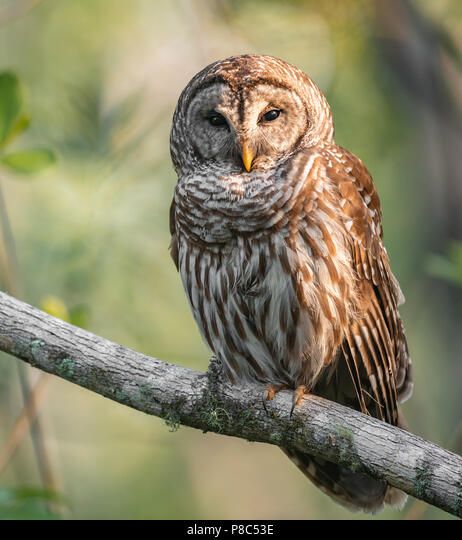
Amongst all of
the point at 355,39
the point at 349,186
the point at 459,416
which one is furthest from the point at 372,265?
the point at 355,39

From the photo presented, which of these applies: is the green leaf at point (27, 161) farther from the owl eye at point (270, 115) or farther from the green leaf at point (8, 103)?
the owl eye at point (270, 115)

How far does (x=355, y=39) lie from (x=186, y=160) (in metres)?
2.79

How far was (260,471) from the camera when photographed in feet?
28.7

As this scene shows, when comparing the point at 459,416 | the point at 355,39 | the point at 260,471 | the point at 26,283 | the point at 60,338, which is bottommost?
the point at 260,471

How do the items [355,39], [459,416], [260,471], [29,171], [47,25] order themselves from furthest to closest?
[260,471] < [47,25] < [355,39] < [459,416] < [29,171]

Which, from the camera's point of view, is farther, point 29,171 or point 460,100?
point 460,100

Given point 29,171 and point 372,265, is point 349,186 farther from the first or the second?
point 29,171

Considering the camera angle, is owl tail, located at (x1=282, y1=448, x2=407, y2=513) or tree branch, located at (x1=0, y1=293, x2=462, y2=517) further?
owl tail, located at (x1=282, y1=448, x2=407, y2=513)

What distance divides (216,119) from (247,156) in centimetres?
29

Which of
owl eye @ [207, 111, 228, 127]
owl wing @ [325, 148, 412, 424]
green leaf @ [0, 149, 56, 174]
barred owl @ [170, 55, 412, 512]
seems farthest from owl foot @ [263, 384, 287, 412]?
green leaf @ [0, 149, 56, 174]

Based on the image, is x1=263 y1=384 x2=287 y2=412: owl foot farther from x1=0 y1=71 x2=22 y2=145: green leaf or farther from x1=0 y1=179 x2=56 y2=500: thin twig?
x1=0 y1=71 x2=22 y2=145: green leaf

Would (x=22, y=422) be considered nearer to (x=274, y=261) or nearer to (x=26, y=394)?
(x=26, y=394)

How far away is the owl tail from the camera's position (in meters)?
4.38

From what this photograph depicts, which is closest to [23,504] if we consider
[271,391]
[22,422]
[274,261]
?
[22,422]
